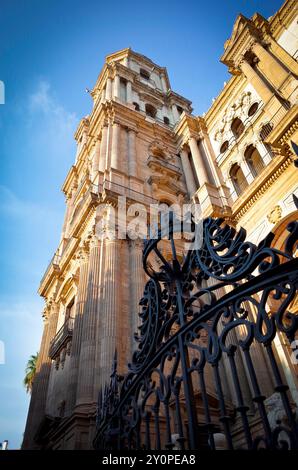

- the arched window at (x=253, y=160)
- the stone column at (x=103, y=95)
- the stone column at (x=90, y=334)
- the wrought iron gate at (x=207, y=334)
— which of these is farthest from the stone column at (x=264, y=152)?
the stone column at (x=103, y=95)

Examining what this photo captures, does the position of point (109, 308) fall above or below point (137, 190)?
below

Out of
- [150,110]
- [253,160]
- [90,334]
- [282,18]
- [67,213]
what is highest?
[150,110]

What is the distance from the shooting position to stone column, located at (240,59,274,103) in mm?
14839

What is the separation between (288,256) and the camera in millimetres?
2494

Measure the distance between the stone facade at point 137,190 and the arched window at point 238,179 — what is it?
55 mm

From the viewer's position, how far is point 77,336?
11305mm

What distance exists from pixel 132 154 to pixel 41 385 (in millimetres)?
12125

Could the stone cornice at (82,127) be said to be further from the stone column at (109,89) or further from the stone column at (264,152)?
the stone column at (264,152)

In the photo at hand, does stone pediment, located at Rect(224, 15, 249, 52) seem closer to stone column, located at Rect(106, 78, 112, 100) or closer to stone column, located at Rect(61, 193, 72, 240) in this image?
stone column, located at Rect(106, 78, 112, 100)

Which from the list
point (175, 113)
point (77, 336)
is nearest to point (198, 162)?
point (175, 113)

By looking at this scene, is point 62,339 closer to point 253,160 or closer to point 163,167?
point 163,167

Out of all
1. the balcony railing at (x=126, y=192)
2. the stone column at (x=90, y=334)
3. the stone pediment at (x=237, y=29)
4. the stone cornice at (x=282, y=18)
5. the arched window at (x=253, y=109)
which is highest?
the stone pediment at (x=237, y=29)

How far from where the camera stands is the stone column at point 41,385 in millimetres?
12664
